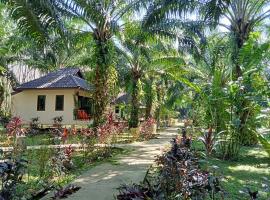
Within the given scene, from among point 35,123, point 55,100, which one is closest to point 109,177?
point 35,123

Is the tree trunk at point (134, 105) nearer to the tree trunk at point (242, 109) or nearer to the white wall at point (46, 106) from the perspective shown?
the white wall at point (46, 106)

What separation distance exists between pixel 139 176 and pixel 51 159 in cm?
209

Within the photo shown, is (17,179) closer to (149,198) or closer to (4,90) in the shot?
(149,198)

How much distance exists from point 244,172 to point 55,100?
17937mm

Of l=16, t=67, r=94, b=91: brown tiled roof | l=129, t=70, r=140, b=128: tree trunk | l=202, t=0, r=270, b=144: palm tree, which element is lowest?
l=129, t=70, r=140, b=128: tree trunk

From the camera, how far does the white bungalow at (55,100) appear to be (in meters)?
25.7

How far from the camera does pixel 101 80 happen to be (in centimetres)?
1677

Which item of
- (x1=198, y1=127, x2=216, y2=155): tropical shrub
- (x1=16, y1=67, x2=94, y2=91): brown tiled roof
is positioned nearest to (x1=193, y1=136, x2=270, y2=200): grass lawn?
(x1=198, y1=127, x2=216, y2=155): tropical shrub

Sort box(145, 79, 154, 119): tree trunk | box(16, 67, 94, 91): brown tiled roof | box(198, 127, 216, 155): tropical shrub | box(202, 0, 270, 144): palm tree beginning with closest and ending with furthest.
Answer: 1. box(198, 127, 216, 155): tropical shrub
2. box(202, 0, 270, 144): palm tree
3. box(16, 67, 94, 91): brown tiled roof
4. box(145, 79, 154, 119): tree trunk

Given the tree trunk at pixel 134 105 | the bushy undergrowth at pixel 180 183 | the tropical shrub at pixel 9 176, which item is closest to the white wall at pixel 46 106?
the tree trunk at pixel 134 105

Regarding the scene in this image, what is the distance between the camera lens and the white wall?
25.9 m

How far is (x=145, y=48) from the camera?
23.8m

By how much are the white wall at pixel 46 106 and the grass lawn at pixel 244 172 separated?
1397cm

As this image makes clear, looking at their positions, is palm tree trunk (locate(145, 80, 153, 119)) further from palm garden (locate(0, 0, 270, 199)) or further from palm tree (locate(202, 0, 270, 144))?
palm tree (locate(202, 0, 270, 144))
